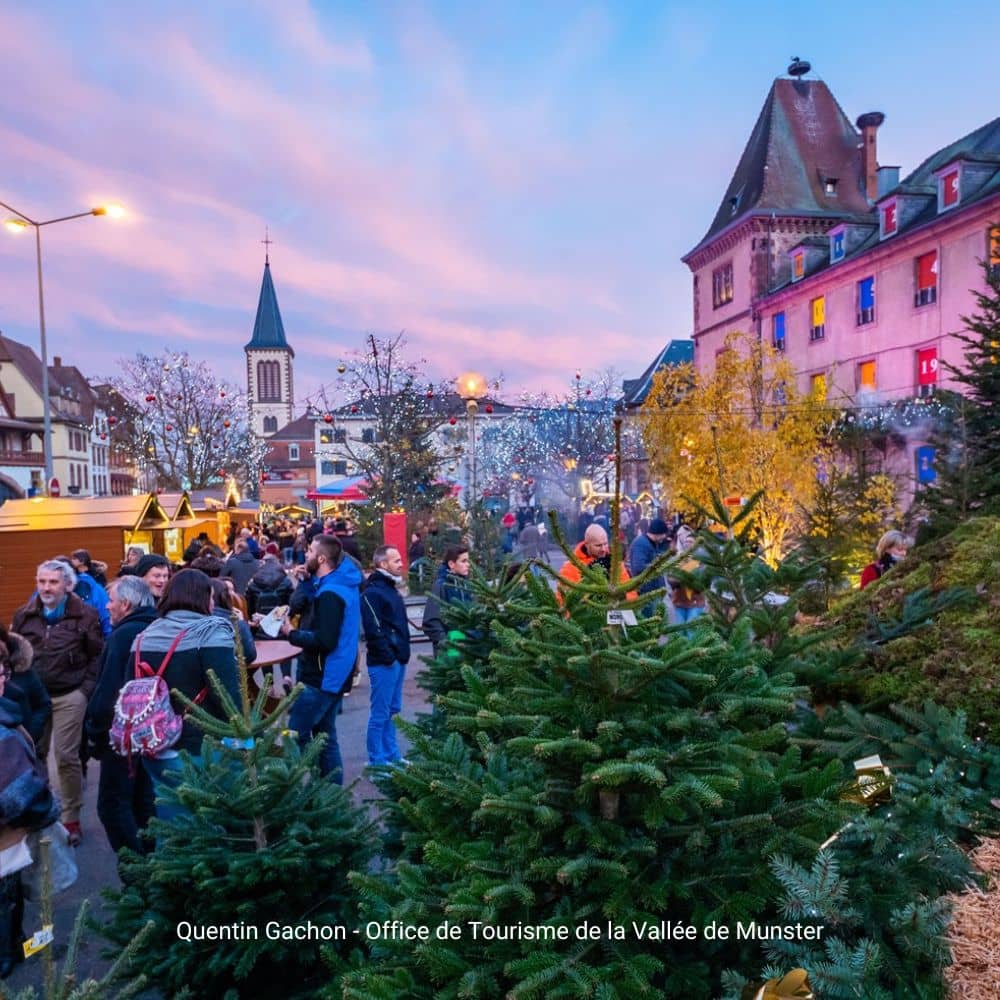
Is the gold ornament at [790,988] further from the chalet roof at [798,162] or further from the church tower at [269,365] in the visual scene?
the church tower at [269,365]

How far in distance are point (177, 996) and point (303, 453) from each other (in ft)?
354

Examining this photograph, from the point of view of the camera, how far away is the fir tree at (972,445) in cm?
844

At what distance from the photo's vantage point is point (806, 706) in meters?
3.98

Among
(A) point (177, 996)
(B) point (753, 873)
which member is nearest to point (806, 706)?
(B) point (753, 873)

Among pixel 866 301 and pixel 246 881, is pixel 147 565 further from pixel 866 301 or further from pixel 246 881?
pixel 866 301

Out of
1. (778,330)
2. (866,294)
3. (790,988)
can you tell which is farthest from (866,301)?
(790,988)

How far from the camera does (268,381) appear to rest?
115m

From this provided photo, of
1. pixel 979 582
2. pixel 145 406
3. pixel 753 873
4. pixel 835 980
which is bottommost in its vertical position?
pixel 835 980

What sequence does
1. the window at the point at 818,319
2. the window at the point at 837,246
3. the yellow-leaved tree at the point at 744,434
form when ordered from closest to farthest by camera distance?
1. the yellow-leaved tree at the point at 744,434
2. the window at the point at 837,246
3. the window at the point at 818,319

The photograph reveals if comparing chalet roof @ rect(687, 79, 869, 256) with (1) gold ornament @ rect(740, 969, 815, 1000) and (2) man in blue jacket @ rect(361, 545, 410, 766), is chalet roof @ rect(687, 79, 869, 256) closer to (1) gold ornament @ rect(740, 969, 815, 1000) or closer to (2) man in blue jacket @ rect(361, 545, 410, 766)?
(2) man in blue jacket @ rect(361, 545, 410, 766)

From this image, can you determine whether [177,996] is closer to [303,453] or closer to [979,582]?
[979,582]

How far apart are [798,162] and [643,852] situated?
136 ft

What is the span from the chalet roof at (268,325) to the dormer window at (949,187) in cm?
9847

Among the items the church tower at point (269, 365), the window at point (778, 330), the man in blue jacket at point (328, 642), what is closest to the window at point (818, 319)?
the window at point (778, 330)
